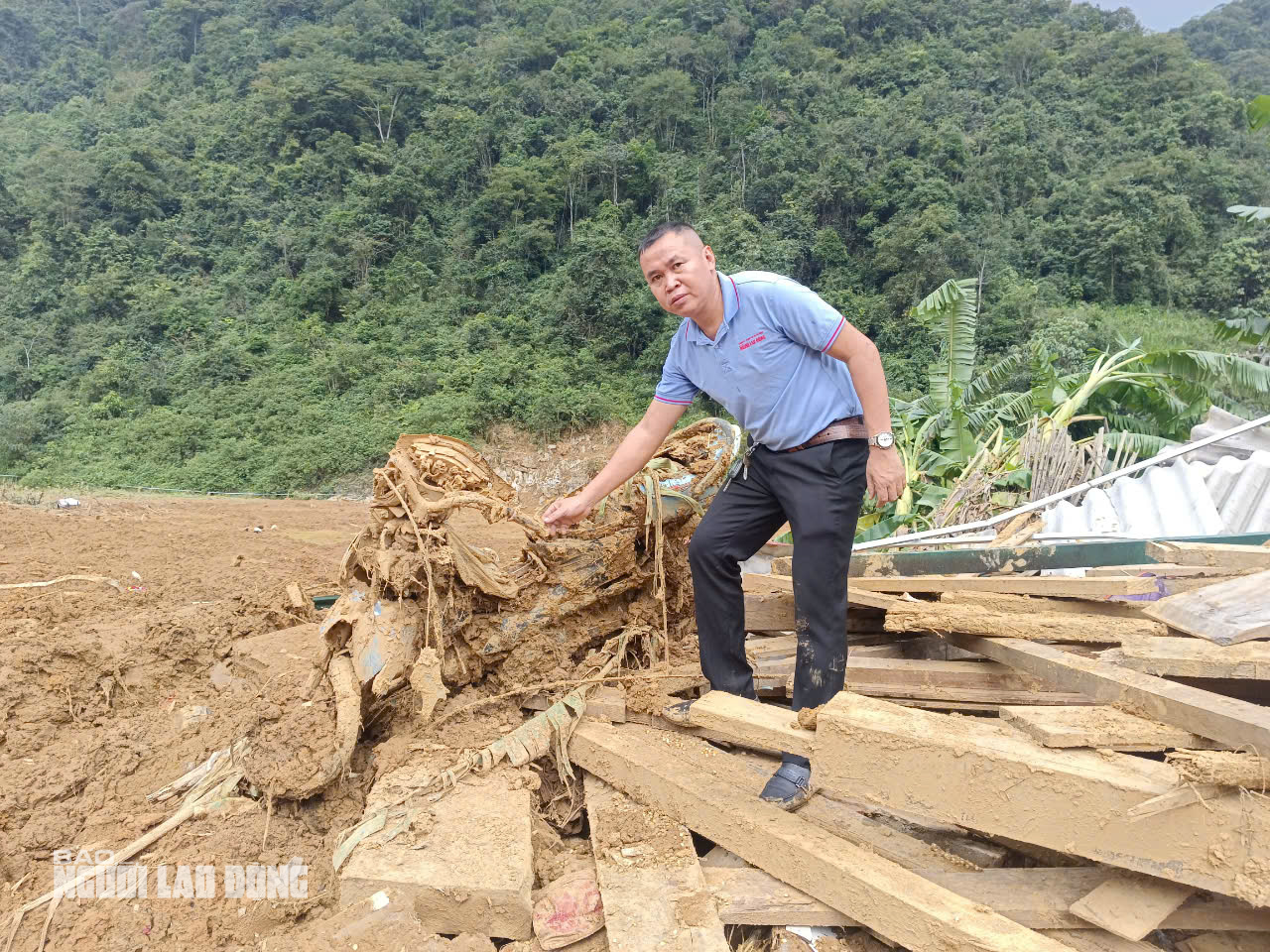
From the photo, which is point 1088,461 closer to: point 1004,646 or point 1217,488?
point 1217,488

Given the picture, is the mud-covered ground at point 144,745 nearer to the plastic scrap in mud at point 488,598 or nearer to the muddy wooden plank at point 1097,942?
the plastic scrap in mud at point 488,598

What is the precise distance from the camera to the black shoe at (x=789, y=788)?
7.29ft

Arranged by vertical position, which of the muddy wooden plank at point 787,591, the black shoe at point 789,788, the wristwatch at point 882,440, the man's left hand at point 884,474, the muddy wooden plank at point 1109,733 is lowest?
the black shoe at point 789,788

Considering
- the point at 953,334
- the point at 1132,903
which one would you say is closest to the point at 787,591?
the point at 1132,903

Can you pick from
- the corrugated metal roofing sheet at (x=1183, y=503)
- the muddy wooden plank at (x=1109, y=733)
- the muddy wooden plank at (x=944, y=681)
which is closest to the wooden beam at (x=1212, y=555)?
the muddy wooden plank at (x=944, y=681)

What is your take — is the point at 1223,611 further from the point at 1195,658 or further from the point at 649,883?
the point at 649,883

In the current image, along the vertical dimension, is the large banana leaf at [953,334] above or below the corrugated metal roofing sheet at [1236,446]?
above

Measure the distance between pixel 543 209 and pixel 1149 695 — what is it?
29129 mm

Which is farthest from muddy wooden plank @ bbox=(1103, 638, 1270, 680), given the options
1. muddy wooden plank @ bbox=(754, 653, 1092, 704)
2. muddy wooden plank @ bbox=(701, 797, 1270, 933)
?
muddy wooden plank @ bbox=(701, 797, 1270, 933)

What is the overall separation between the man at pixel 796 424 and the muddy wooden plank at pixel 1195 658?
2.57ft

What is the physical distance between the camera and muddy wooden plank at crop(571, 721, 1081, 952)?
5.26 feet

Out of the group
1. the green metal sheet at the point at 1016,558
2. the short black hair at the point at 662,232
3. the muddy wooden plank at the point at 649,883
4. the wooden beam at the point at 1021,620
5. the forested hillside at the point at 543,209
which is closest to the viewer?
the muddy wooden plank at the point at 649,883

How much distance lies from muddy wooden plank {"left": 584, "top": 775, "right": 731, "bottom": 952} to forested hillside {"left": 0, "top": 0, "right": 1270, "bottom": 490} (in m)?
17.5

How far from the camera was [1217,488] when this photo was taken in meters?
5.45
